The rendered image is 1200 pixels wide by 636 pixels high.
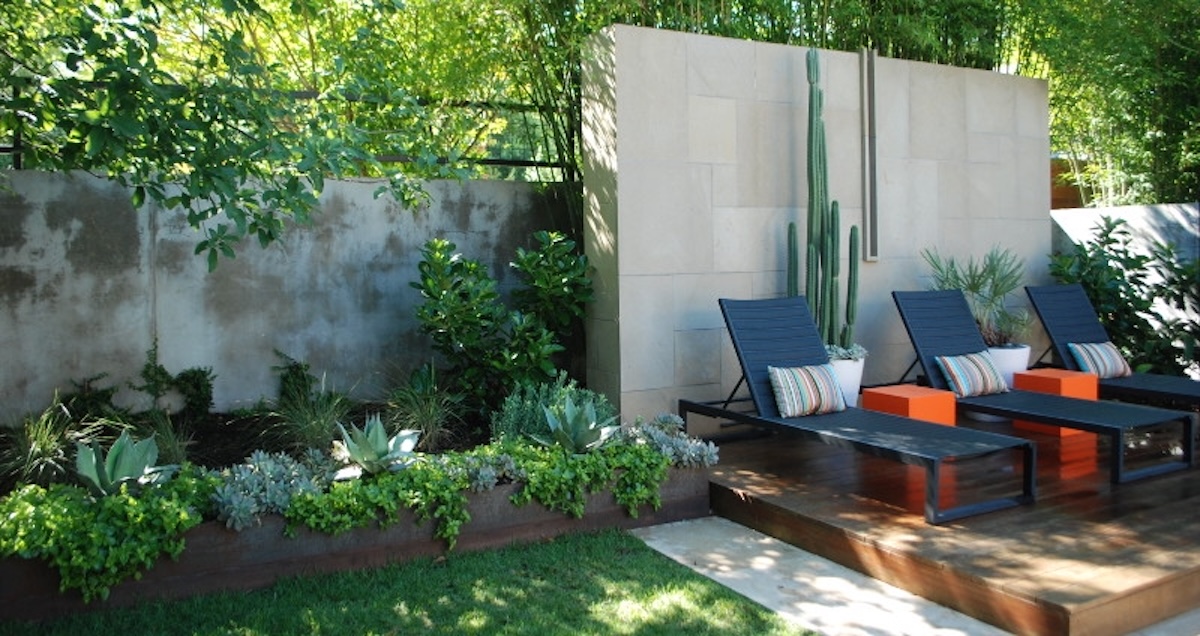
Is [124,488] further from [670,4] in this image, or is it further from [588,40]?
[670,4]

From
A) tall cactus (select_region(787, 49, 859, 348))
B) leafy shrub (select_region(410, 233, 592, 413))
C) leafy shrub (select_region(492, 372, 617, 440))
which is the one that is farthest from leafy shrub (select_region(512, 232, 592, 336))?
tall cactus (select_region(787, 49, 859, 348))

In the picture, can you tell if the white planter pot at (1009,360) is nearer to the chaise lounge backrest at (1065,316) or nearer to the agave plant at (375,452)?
the chaise lounge backrest at (1065,316)

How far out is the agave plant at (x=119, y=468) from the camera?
147 inches

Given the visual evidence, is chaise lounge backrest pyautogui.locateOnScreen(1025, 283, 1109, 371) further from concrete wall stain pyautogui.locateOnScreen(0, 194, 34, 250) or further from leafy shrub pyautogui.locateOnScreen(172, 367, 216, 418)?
concrete wall stain pyautogui.locateOnScreen(0, 194, 34, 250)

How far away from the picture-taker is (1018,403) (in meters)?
5.57

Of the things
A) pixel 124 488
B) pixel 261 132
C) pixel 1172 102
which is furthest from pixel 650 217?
pixel 1172 102

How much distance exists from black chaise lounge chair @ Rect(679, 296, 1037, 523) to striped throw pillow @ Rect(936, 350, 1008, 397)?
1.88 ft

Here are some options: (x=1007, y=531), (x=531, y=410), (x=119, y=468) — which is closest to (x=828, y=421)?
(x=1007, y=531)

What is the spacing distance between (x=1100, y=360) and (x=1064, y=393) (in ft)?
2.21

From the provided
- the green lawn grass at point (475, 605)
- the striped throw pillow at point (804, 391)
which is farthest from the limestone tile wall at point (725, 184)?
the green lawn grass at point (475, 605)

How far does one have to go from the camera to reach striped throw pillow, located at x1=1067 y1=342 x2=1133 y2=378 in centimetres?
654

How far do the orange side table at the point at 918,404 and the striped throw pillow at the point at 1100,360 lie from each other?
145 cm

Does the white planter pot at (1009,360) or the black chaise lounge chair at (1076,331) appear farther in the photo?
the white planter pot at (1009,360)

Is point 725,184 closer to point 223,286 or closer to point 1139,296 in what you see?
point 223,286
